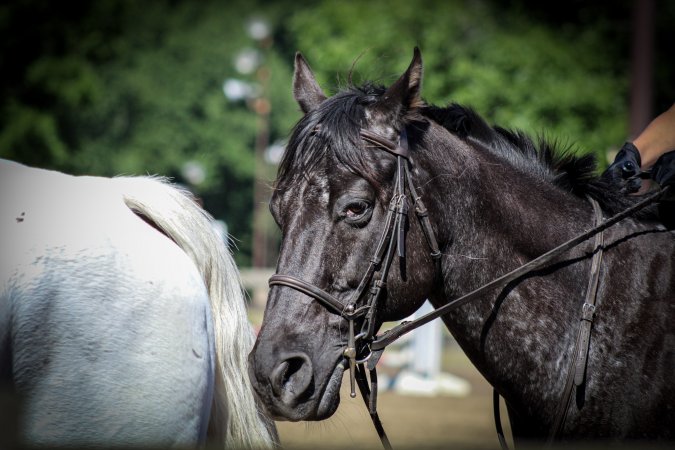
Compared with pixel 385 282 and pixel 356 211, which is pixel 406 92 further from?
pixel 385 282

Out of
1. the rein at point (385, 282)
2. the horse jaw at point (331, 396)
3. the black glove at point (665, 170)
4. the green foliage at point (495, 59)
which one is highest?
the green foliage at point (495, 59)

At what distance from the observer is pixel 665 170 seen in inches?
117

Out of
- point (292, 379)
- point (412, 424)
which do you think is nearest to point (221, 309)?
point (292, 379)

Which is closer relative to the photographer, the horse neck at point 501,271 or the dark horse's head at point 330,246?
the dark horse's head at point 330,246

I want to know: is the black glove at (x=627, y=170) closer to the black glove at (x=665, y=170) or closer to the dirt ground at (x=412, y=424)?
the black glove at (x=665, y=170)

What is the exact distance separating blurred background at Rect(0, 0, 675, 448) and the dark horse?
4.21 metres

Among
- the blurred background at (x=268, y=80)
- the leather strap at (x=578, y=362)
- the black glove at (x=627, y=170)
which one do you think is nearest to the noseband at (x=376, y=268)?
the leather strap at (x=578, y=362)

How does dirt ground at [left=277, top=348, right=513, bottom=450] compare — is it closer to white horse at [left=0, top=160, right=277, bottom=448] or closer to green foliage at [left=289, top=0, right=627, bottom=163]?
white horse at [left=0, top=160, right=277, bottom=448]

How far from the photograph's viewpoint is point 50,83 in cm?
2753

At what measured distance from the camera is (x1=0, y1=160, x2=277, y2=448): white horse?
2303 mm

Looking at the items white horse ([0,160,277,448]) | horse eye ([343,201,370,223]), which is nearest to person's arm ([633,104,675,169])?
horse eye ([343,201,370,223])

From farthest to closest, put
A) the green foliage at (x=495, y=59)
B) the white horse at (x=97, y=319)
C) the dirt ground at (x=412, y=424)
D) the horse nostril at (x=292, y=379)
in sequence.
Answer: the green foliage at (x=495, y=59) → the dirt ground at (x=412, y=424) → the horse nostril at (x=292, y=379) → the white horse at (x=97, y=319)

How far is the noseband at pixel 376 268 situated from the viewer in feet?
8.28

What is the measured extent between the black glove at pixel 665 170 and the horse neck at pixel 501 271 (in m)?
0.37
